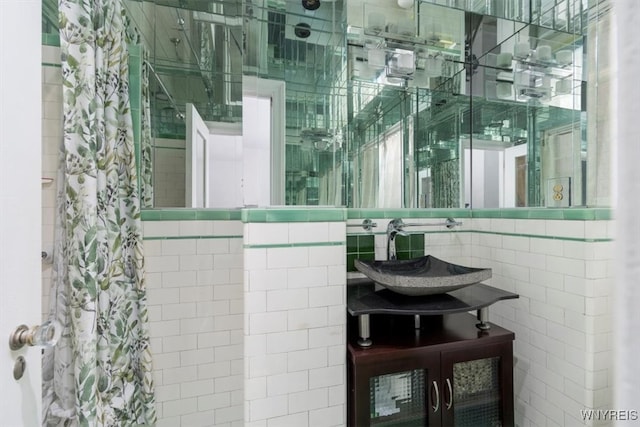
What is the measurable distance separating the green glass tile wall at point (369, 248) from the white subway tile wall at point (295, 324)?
1.40ft

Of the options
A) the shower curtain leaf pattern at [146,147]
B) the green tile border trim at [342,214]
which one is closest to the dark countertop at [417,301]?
the green tile border trim at [342,214]

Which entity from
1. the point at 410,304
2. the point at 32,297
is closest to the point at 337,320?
the point at 410,304

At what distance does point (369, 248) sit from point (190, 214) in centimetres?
101

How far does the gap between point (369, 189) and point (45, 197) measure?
1657 mm

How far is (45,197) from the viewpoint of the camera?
1.49 metres

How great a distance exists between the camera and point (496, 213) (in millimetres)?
1835

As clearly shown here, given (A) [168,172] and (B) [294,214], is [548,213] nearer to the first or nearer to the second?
(B) [294,214]

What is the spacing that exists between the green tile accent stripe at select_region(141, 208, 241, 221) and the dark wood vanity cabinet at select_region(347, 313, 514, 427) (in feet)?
2.89

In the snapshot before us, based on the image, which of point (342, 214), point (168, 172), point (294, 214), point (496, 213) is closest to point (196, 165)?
point (168, 172)

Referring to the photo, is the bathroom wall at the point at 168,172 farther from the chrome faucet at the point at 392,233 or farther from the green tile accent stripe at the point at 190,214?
the chrome faucet at the point at 392,233

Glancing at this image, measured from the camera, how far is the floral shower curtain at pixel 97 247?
1.28m

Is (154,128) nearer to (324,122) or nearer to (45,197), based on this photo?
(45,197)

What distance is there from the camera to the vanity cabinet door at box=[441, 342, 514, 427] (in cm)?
141

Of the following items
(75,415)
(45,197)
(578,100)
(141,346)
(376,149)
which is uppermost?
(578,100)
